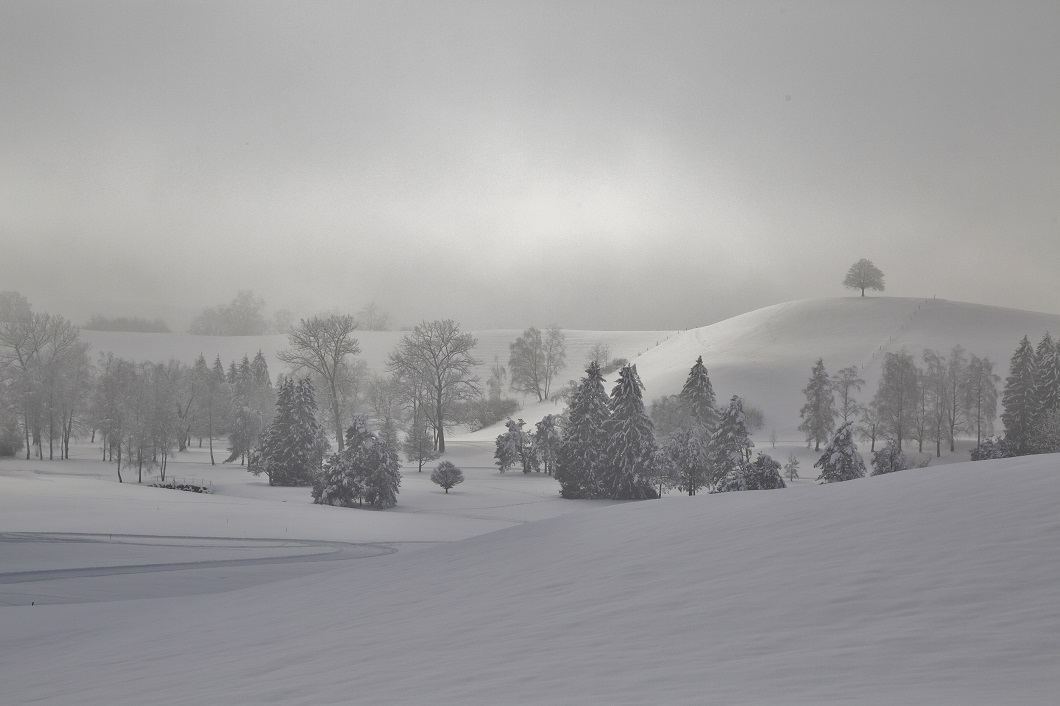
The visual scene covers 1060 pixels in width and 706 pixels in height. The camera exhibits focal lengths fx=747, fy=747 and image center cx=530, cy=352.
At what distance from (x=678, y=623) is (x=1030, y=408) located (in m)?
47.7

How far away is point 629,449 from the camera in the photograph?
40.0 meters

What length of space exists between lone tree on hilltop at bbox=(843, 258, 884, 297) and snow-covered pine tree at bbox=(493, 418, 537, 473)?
77.2 m

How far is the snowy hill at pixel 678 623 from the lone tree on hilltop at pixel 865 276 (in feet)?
360

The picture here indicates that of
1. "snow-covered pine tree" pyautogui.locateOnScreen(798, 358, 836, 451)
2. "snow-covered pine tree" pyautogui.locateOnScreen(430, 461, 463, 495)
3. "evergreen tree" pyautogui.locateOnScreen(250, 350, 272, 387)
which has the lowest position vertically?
"snow-covered pine tree" pyautogui.locateOnScreen(430, 461, 463, 495)

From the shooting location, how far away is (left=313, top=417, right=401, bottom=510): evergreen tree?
3681cm

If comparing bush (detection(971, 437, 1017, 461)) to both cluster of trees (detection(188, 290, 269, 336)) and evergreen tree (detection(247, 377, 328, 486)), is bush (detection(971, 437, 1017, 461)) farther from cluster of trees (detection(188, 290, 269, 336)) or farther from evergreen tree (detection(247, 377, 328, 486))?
cluster of trees (detection(188, 290, 269, 336))

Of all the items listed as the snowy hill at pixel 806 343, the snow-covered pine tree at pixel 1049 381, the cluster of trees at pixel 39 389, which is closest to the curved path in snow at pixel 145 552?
the cluster of trees at pixel 39 389

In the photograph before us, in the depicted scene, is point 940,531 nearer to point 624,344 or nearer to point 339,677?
point 339,677

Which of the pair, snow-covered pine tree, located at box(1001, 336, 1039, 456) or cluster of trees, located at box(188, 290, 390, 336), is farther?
cluster of trees, located at box(188, 290, 390, 336)

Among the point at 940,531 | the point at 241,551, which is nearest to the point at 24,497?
the point at 241,551

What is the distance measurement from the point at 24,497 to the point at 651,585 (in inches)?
1225

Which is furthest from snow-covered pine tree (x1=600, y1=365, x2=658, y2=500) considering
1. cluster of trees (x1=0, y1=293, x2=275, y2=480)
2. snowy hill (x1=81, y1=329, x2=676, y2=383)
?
snowy hill (x1=81, y1=329, x2=676, y2=383)

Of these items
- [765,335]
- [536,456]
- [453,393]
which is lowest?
[536,456]

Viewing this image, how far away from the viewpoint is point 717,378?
272 feet
